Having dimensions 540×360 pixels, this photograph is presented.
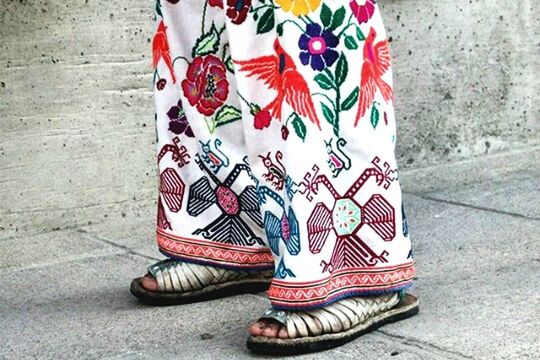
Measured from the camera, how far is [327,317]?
302 centimetres

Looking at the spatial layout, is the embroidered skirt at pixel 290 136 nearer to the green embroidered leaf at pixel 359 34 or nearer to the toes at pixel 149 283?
the green embroidered leaf at pixel 359 34

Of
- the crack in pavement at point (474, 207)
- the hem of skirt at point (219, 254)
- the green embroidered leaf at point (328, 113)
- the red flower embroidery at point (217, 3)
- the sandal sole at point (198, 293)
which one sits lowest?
the crack in pavement at point (474, 207)

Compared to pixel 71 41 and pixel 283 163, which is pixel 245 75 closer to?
pixel 283 163

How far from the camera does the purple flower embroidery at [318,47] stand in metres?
2.95

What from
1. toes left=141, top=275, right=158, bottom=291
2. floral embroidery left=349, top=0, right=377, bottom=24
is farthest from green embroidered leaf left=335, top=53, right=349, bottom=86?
toes left=141, top=275, right=158, bottom=291

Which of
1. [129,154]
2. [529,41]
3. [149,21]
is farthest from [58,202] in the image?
[529,41]

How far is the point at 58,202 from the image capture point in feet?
14.3

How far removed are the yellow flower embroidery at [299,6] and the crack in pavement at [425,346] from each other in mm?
814

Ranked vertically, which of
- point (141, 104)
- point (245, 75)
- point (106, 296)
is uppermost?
point (245, 75)

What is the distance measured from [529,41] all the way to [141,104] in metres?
1.80

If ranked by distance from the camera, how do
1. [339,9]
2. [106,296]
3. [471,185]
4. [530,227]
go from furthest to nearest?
[471,185], [530,227], [106,296], [339,9]

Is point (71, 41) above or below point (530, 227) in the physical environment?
above

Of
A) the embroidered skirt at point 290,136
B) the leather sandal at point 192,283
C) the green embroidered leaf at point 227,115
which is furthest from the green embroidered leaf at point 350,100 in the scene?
the leather sandal at point 192,283

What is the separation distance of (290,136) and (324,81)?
156mm
